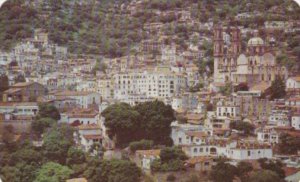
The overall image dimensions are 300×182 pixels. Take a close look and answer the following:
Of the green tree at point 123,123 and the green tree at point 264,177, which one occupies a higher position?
the green tree at point 123,123

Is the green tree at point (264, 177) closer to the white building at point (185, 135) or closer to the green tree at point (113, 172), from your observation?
the white building at point (185, 135)

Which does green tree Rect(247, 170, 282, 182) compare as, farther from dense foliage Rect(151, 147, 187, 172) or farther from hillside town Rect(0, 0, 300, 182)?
dense foliage Rect(151, 147, 187, 172)

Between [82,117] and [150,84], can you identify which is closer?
[82,117]

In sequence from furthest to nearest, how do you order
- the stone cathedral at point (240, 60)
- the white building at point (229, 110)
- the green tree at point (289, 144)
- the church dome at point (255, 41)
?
the church dome at point (255, 41)
the stone cathedral at point (240, 60)
the white building at point (229, 110)
the green tree at point (289, 144)

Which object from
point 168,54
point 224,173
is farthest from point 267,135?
point 168,54

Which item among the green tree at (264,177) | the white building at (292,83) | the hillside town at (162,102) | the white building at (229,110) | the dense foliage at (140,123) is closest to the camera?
the green tree at (264,177)

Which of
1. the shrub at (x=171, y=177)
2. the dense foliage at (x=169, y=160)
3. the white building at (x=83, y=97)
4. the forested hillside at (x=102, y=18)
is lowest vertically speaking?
the shrub at (x=171, y=177)

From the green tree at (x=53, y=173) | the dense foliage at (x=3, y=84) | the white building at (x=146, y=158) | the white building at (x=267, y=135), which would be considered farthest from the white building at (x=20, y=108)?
the white building at (x=267, y=135)

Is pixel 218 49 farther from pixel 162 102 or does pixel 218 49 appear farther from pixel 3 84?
pixel 3 84
